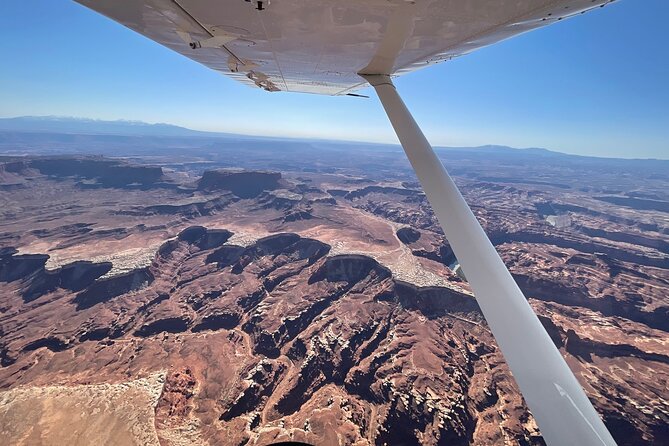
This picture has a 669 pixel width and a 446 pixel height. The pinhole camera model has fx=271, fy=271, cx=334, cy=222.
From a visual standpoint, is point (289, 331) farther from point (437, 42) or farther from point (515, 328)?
point (437, 42)

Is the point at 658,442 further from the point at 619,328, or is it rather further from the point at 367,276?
the point at 367,276

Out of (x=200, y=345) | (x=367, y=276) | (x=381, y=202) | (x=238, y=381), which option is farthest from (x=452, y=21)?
(x=381, y=202)

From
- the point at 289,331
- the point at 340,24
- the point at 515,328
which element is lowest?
the point at 289,331

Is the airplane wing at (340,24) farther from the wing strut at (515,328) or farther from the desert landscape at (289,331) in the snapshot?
the desert landscape at (289,331)

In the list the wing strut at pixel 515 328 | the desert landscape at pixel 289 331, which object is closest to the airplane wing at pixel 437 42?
the wing strut at pixel 515 328

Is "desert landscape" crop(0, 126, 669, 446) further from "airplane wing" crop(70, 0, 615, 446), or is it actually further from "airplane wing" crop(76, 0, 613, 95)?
"airplane wing" crop(76, 0, 613, 95)

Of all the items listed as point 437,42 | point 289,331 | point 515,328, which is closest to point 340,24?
point 437,42
